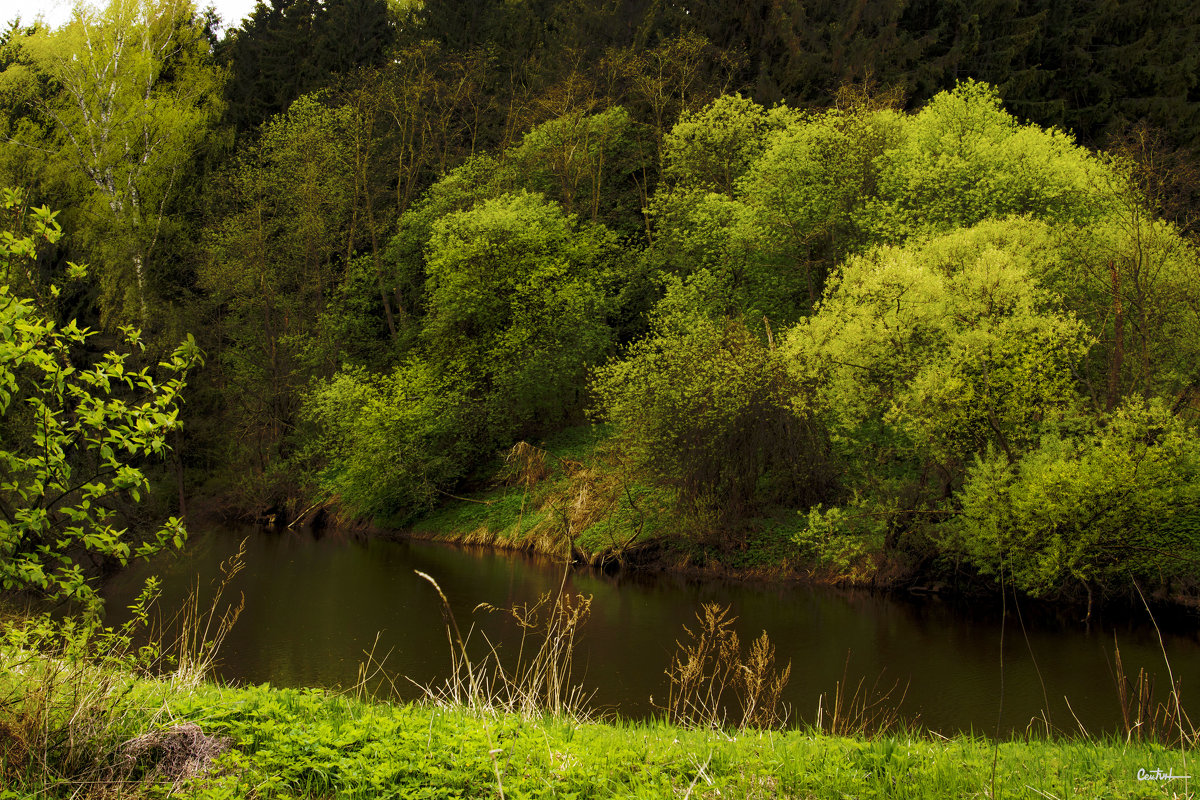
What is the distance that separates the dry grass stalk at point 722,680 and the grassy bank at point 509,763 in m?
0.42

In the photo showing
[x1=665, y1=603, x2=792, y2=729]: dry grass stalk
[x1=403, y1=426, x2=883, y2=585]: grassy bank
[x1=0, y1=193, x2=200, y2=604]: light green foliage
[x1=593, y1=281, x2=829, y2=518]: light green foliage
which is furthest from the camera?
[x1=593, y1=281, x2=829, y2=518]: light green foliage

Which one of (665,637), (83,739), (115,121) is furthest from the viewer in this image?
(115,121)

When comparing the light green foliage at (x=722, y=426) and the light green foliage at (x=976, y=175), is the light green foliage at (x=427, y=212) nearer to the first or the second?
the light green foliage at (x=722, y=426)

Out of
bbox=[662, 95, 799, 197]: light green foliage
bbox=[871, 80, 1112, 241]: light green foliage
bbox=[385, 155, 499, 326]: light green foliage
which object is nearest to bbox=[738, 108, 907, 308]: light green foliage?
bbox=[871, 80, 1112, 241]: light green foliage

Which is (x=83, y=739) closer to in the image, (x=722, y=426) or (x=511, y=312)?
(x=722, y=426)

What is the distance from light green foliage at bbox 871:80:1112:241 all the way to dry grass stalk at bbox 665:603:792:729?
1272cm

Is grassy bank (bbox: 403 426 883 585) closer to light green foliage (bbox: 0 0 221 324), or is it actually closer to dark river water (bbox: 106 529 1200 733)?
dark river water (bbox: 106 529 1200 733)

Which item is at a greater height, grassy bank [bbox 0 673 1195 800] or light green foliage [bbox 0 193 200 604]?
light green foliage [bbox 0 193 200 604]

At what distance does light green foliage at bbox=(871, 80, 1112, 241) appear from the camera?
76.9 feet

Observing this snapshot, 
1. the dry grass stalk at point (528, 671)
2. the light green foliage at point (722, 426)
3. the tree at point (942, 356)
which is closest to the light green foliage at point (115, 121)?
the light green foliage at point (722, 426)

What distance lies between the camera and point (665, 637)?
52.3 ft

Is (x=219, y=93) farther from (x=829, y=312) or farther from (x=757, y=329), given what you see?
(x=829, y=312)

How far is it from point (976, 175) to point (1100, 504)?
1066 centimetres

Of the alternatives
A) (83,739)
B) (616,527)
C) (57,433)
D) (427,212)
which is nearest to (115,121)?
(427,212)
